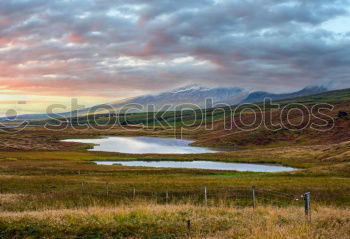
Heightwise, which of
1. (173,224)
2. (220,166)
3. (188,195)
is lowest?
(220,166)

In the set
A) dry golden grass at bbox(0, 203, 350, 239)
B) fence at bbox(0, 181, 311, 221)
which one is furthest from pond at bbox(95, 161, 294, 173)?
dry golden grass at bbox(0, 203, 350, 239)

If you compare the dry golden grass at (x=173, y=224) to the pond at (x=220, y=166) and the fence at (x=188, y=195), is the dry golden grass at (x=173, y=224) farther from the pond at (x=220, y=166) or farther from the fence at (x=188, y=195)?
the pond at (x=220, y=166)

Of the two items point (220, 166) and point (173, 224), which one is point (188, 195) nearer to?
point (173, 224)

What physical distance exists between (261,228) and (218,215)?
12.4ft

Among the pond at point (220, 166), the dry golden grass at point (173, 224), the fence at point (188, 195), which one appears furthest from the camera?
the pond at point (220, 166)

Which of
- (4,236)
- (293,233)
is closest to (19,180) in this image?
(4,236)

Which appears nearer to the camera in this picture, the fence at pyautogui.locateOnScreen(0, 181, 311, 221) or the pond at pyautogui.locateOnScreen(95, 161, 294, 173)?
the fence at pyautogui.locateOnScreen(0, 181, 311, 221)

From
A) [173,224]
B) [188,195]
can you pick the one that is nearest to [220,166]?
[188,195]

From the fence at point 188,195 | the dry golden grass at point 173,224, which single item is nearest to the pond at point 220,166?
the fence at point 188,195

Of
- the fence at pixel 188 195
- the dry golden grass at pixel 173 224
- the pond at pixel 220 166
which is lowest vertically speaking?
the pond at pixel 220 166

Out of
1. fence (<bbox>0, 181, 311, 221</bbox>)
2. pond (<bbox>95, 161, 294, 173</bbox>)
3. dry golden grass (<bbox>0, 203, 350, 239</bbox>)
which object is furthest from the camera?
pond (<bbox>95, 161, 294, 173</bbox>)

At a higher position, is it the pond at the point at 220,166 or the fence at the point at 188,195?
the fence at the point at 188,195

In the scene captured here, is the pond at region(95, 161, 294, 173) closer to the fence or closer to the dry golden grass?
the fence

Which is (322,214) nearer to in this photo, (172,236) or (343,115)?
(172,236)
